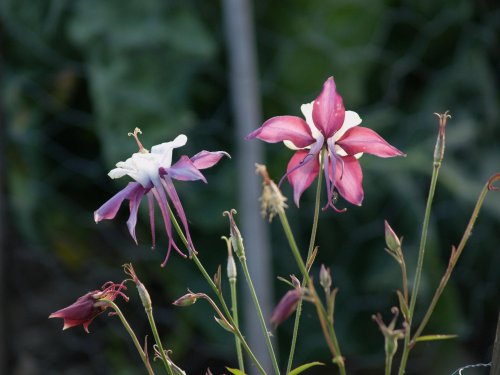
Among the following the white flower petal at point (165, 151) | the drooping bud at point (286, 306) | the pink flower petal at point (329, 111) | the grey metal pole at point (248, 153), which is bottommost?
the grey metal pole at point (248, 153)

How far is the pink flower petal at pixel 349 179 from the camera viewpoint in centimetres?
42

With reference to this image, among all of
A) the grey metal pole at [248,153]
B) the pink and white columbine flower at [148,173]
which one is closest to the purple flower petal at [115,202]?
the pink and white columbine flower at [148,173]

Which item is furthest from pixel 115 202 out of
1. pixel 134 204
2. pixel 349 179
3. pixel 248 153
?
pixel 248 153

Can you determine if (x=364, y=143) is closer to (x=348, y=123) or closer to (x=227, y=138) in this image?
(x=348, y=123)

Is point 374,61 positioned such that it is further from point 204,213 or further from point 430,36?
point 204,213

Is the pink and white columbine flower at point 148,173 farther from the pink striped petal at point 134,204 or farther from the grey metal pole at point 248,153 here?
the grey metal pole at point 248,153

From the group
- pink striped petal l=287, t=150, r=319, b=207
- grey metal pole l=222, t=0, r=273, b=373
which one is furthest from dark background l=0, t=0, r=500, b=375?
pink striped petal l=287, t=150, r=319, b=207

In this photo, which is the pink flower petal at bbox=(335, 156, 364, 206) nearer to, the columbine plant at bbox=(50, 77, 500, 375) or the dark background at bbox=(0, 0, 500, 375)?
the columbine plant at bbox=(50, 77, 500, 375)

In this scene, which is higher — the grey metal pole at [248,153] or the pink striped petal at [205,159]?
the pink striped petal at [205,159]

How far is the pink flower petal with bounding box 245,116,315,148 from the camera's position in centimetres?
41

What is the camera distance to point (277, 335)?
4.34ft

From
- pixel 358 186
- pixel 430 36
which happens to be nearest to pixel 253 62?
pixel 430 36

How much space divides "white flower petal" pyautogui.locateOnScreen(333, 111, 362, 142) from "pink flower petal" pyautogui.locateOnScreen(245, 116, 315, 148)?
12 mm

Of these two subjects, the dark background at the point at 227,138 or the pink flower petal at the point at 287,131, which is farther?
the dark background at the point at 227,138
